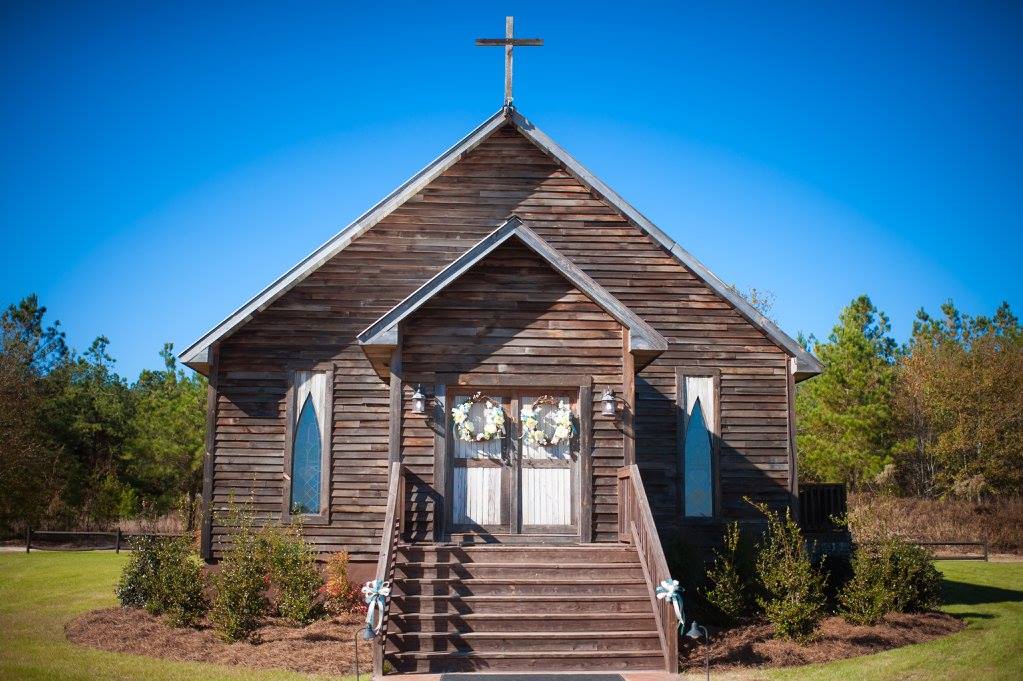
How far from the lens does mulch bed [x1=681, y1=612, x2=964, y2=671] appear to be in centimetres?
1116

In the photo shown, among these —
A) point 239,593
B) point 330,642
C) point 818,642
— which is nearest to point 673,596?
point 818,642

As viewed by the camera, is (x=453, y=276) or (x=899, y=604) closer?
(x=453, y=276)

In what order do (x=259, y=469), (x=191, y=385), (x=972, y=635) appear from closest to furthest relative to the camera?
(x=972, y=635) → (x=259, y=469) → (x=191, y=385)

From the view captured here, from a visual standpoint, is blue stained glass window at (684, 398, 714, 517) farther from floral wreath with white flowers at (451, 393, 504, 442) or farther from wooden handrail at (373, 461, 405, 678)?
wooden handrail at (373, 461, 405, 678)

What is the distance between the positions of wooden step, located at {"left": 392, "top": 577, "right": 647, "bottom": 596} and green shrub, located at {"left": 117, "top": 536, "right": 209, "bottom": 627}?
3.65 m

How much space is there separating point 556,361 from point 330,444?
15.8ft

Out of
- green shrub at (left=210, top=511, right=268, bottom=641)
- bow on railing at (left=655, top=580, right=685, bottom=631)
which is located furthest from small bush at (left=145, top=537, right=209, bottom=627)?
bow on railing at (left=655, top=580, right=685, bottom=631)

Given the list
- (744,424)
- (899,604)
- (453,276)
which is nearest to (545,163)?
(453,276)

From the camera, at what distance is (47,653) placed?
1116cm

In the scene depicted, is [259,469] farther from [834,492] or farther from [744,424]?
[834,492]

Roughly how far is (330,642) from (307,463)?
439cm

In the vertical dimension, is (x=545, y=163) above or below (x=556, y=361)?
above

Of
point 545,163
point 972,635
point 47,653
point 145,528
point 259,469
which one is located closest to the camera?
point 47,653

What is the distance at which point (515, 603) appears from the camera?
35.7 feet
